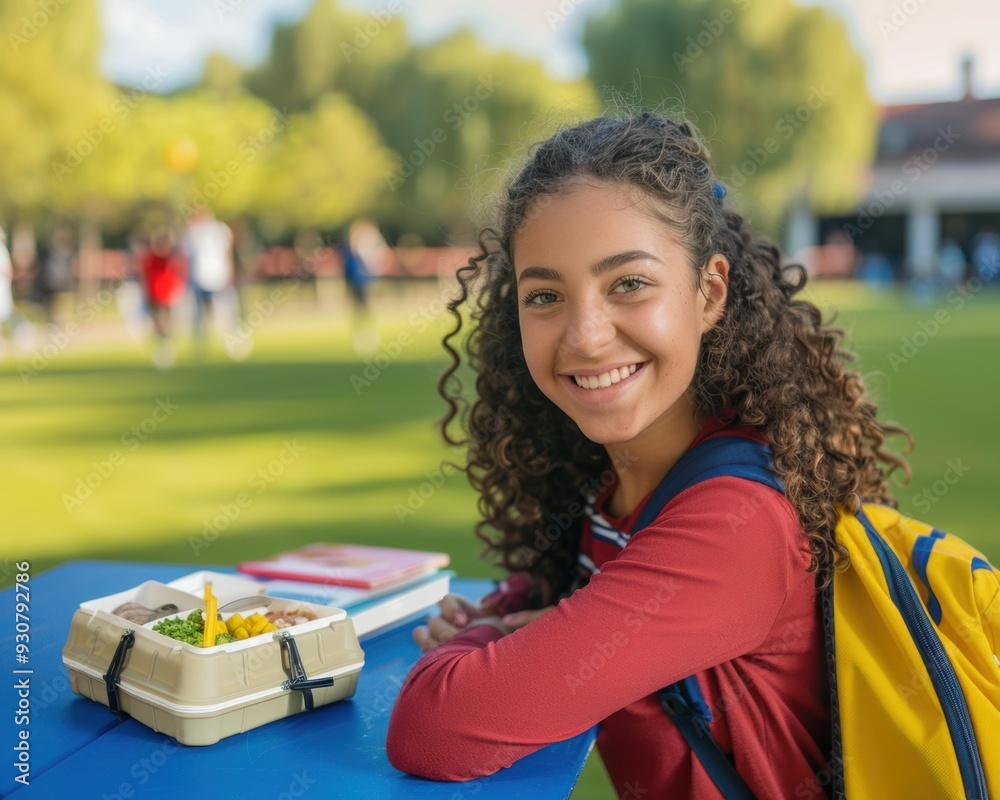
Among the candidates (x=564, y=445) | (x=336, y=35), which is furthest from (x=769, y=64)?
(x=564, y=445)

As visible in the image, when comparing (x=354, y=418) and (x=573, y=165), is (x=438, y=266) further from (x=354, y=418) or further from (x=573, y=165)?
(x=573, y=165)

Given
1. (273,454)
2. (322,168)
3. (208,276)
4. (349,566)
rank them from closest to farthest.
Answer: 1. (349,566)
2. (273,454)
3. (208,276)
4. (322,168)

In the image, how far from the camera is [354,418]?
9602mm

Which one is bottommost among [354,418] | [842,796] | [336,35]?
[354,418]

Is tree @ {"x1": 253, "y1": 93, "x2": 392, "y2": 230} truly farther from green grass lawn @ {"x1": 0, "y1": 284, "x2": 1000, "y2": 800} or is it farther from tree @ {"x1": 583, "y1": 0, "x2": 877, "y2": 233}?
green grass lawn @ {"x1": 0, "y1": 284, "x2": 1000, "y2": 800}

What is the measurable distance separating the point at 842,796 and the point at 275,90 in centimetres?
4611

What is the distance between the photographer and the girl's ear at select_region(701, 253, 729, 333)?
2.08 metres

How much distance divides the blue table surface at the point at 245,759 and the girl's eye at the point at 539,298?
748 mm

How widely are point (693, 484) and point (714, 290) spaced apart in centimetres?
46

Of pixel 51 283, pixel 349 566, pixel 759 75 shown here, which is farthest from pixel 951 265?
pixel 349 566

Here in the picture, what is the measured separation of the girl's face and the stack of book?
636mm

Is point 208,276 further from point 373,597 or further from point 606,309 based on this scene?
point 606,309

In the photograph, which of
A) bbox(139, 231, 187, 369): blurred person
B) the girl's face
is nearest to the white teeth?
the girl's face

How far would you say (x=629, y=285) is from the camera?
1908 mm
